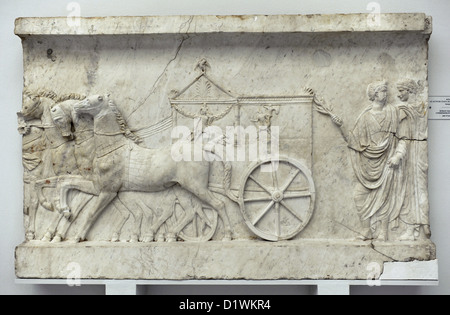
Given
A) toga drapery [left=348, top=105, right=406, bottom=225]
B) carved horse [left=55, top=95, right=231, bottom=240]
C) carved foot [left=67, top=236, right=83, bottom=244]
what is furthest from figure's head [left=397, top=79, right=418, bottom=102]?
carved foot [left=67, top=236, right=83, bottom=244]

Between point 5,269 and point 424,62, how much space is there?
3.67m

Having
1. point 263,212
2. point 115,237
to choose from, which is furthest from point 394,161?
point 115,237

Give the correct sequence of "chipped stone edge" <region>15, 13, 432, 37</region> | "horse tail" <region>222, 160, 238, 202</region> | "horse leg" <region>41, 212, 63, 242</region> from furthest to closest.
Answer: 1. "horse leg" <region>41, 212, 63, 242</region>
2. "horse tail" <region>222, 160, 238, 202</region>
3. "chipped stone edge" <region>15, 13, 432, 37</region>

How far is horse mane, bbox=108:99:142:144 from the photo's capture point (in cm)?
423

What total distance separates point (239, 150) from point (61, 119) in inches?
53.6

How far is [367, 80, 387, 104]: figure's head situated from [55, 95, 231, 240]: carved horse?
4.40 feet

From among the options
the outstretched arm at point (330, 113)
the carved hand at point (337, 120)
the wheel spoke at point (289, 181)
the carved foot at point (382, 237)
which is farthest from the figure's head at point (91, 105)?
the carved foot at point (382, 237)

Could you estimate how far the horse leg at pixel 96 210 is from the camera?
13.9 ft

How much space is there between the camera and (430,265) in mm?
4141

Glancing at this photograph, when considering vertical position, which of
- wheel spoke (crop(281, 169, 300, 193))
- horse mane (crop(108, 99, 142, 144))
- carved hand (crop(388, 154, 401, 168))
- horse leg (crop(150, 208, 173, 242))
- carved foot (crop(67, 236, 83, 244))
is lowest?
carved foot (crop(67, 236, 83, 244))

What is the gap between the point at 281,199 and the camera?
4.18 metres

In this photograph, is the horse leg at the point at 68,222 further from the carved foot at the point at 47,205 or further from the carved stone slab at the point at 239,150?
the carved foot at the point at 47,205

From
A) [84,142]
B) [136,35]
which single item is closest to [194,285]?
[84,142]

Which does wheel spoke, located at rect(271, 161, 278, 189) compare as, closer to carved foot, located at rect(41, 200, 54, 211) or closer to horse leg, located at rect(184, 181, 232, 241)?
horse leg, located at rect(184, 181, 232, 241)
